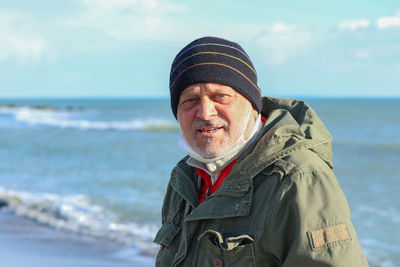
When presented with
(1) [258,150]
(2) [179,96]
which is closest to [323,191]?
(1) [258,150]

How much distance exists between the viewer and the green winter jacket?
166 centimetres

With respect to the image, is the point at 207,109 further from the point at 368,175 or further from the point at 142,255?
the point at 368,175

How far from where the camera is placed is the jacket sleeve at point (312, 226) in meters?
1.65

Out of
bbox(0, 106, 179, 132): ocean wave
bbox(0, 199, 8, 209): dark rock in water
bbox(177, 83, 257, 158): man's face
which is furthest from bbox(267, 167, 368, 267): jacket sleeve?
bbox(0, 106, 179, 132): ocean wave

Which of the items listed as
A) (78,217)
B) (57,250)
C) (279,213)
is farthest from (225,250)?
(78,217)

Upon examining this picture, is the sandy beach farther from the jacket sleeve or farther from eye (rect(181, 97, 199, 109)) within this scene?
the jacket sleeve

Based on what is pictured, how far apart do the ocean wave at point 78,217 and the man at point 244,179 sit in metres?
4.70

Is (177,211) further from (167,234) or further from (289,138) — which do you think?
(289,138)

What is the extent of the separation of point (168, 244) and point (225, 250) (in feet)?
1.64

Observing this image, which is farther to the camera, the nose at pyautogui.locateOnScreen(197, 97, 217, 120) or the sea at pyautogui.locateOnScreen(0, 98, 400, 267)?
the sea at pyautogui.locateOnScreen(0, 98, 400, 267)

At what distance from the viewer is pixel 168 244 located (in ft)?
7.39

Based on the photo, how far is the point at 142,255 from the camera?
21.5ft

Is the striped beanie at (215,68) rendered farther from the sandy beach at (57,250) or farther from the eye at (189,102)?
the sandy beach at (57,250)

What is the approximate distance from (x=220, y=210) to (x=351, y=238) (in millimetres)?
519
